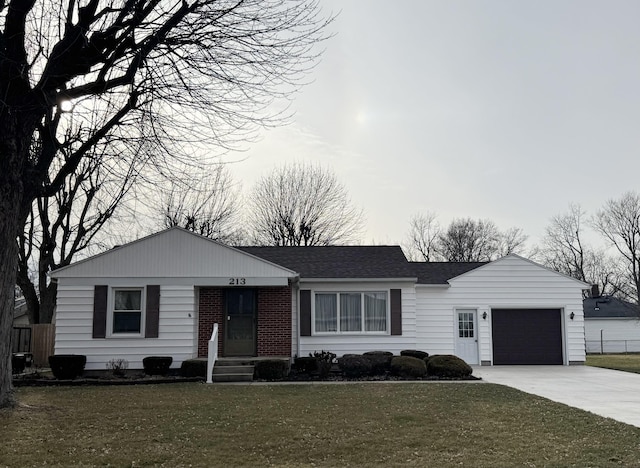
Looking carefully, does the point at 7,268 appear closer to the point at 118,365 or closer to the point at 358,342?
the point at 118,365

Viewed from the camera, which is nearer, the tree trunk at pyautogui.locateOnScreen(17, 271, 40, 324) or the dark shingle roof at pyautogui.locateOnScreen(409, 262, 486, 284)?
the dark shingle roof at pyautogui.locateOnScreen(409, 262, 486, 284)

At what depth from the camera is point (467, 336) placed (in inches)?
813

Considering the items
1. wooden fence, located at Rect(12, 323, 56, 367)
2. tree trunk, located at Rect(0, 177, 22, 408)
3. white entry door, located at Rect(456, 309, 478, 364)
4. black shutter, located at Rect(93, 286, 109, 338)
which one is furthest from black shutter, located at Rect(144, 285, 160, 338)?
white entry door, located at Rect(456, 309, 478, 364)

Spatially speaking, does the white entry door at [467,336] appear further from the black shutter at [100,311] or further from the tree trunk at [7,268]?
the tree trunk at [7,268]

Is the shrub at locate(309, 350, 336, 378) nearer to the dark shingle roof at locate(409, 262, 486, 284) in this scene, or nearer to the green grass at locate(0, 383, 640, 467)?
the green grass at locate(0, 383, 640, 467)

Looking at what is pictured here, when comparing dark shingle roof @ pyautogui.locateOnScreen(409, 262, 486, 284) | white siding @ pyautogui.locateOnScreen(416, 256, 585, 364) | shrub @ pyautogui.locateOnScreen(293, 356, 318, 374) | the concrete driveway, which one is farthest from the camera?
dark shingle roof @ pyautogui.locateOnScreen(409, 262, 486, 284)

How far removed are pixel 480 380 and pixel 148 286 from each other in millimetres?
9595

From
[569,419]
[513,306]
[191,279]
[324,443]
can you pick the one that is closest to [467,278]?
[513,306]

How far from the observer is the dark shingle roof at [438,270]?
20708 millimetres

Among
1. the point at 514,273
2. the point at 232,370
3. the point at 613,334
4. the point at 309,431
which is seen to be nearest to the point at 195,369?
the point at 232,370

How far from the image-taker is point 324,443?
7672 mm

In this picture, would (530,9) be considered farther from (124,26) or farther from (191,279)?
(191,279)

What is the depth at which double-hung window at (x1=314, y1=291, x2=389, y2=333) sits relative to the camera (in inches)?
741

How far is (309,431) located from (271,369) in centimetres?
719
